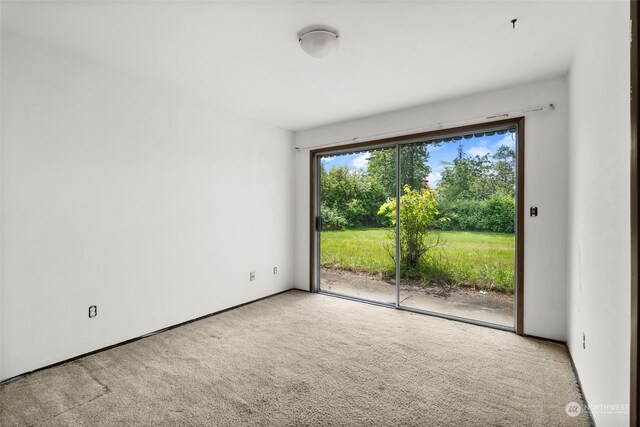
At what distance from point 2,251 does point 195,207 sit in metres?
1.63

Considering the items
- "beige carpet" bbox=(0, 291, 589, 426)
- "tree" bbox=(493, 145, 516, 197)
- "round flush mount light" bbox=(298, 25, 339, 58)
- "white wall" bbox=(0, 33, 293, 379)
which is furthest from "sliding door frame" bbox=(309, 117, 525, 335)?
"round flush mount light" bbox=(298, 25, 339, 58)

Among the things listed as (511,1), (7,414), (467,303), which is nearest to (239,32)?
(511,1)

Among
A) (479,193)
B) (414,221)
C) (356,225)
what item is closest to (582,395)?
(479,193)

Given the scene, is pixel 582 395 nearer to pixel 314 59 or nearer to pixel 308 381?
pixel 308 381

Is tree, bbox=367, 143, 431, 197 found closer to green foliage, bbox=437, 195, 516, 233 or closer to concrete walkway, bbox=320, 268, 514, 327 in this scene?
green foliage, bbox=437, 195, 516, 233

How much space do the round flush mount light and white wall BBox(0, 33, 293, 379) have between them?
184 centimetres

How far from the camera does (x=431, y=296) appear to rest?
396 cm

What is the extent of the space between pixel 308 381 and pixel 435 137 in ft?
9.93

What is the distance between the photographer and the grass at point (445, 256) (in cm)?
345

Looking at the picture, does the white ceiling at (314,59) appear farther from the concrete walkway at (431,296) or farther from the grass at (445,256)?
the concrete walkway at (431,296)

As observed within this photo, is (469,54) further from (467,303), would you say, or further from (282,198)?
(282,198)

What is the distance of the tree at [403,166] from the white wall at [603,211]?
66.6 inches

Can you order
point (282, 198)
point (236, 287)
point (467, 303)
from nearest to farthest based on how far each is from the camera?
point (467, 303) → point (236, 287) → point (282, 198)

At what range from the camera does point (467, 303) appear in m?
3.75
